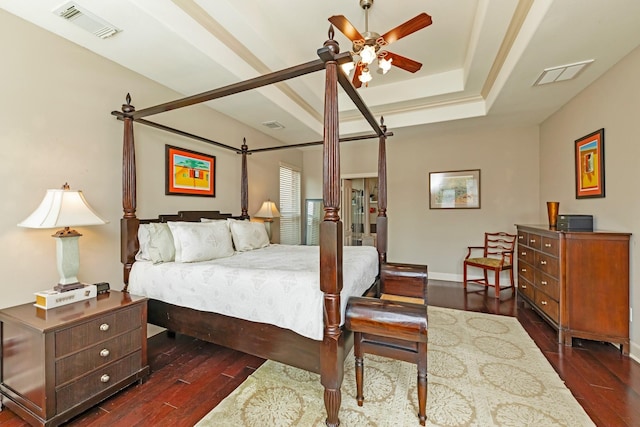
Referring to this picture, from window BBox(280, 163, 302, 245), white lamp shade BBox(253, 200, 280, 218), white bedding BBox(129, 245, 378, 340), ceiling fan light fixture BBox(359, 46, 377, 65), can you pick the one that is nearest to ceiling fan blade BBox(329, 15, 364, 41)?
ceiling fan light fixture BBox(359, 46, 377, 65)

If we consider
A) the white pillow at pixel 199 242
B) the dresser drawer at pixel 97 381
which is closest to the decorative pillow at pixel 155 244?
the white pillow at pixel 199 242

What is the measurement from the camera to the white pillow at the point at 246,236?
3352mm

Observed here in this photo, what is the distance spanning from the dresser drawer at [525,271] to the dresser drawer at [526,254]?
2.4 inches

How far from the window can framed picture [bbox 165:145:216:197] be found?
1.85 metres

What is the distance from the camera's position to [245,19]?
8.30 feet

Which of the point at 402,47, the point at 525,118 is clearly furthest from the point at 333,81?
the point at 525,118

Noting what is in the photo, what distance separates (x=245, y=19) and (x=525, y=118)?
4.17 metres

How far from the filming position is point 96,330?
73.0 inches

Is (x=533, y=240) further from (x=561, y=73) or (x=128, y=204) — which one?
(x=128, y=204)

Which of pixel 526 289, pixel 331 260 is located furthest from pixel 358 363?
pixel 526 289

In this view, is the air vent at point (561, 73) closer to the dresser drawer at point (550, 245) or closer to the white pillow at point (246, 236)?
the dresser drawer at point (550, 245)

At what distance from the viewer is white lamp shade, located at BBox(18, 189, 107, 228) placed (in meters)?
1.86

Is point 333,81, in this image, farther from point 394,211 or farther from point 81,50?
point 394,211

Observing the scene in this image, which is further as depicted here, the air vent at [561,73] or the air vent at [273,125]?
the air vent at [273,125]
